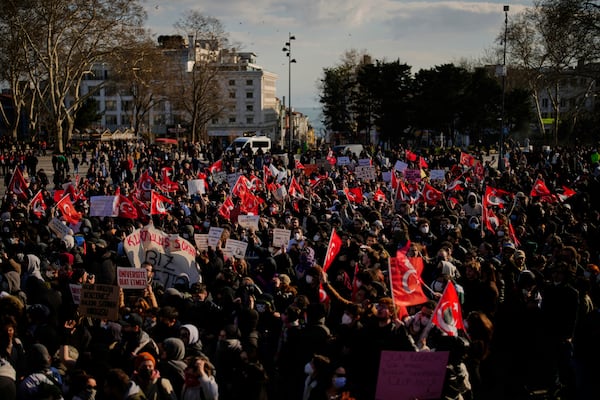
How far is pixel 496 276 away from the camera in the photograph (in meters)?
8.77

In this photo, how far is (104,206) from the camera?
15.4 m

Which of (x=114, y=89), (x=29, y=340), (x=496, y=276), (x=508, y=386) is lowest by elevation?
(x=508, y=386)

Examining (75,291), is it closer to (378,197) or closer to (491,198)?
(491,198)

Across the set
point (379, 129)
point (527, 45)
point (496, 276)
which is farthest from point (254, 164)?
point (527, 45)

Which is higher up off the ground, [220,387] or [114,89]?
[114,89]

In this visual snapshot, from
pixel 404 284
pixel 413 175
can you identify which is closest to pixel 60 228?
pixel 404 284

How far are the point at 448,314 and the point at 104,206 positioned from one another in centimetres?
1017

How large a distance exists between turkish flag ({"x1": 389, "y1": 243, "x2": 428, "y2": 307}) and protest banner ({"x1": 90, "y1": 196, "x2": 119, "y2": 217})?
862 cm

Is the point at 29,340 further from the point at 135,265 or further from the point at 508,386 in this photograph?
the point at 508,386

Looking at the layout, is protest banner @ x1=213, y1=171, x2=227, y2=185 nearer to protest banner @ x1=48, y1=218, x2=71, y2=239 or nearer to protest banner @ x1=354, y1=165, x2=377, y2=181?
protest banner @ x1=354, y1=165, x2=377, y2=181

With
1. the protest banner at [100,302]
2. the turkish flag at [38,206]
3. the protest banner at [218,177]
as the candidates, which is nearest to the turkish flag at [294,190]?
the protest banner at [218,177]

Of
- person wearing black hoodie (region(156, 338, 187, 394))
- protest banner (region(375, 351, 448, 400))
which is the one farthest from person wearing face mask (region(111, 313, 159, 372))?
protest banner (region(375, 351, 448, 400))

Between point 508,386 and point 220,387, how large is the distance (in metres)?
3.39

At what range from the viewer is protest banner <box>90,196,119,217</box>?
15.2 m
